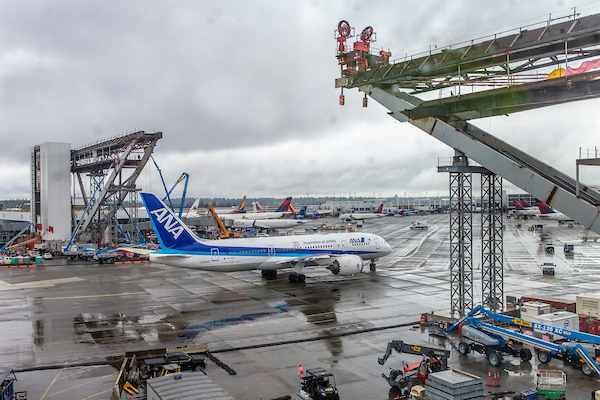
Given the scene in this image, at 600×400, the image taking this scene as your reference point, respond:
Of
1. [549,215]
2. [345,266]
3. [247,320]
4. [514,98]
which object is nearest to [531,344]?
[514,98]

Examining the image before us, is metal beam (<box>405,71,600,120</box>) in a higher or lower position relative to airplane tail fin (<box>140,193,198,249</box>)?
higher

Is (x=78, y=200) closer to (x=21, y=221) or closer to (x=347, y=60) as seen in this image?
(x=21, y=221)

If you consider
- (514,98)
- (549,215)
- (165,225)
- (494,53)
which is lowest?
(549,215)

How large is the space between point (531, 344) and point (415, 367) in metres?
6.51

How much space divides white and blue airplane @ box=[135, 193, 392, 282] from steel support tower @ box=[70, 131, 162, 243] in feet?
120

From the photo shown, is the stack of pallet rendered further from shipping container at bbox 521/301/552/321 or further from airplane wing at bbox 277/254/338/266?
airplane wing at bbox 277/254/338/266

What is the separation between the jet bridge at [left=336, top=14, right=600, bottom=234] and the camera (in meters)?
21.6

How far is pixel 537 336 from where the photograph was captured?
76.7 feet

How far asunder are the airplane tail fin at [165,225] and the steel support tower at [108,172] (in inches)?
1429

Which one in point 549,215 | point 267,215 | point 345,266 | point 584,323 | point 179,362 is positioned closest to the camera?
point 179,362

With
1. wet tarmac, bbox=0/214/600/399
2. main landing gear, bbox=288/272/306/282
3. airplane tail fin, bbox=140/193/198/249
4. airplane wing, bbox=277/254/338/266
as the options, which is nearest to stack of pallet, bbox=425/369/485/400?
wet tarmac, bbox=0/214/600/399

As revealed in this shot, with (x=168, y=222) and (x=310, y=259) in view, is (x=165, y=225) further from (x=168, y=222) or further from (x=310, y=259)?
(x=310, y=259)

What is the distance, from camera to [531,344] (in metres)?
21.6

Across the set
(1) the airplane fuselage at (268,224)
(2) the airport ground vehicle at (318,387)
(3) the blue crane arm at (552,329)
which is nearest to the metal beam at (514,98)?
(3) the blue crane arm at (552,329)
